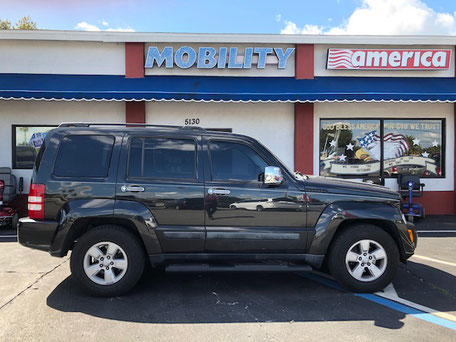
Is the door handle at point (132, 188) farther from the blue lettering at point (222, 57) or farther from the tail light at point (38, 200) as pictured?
the blue lettering at point (222, 57)

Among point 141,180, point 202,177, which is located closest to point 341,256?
point 202,177

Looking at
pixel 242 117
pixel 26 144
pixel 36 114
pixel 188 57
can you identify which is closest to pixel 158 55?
pixel 188 57

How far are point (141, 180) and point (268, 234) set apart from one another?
64.4 inches

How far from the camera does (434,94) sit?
366 inches

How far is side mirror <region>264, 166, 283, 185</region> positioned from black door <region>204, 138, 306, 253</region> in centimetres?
12

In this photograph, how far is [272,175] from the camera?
430cm

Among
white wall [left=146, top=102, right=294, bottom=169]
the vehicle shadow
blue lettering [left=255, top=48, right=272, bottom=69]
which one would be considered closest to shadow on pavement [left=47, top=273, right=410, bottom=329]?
the vehicle shadow

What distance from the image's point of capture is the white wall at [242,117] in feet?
33.3

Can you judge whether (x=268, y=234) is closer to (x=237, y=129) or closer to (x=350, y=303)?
(x=350, y=303)

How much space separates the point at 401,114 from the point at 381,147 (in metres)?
1.07

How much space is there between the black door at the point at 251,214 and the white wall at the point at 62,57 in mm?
6906

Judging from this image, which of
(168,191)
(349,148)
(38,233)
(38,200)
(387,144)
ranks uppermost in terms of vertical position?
(387,144)

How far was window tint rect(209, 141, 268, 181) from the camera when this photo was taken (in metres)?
4.53

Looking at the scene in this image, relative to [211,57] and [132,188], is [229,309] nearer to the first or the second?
[132,188]
